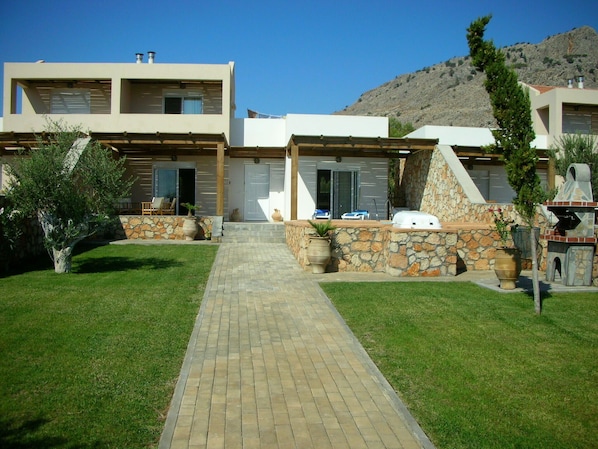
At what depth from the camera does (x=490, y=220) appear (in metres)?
14.9

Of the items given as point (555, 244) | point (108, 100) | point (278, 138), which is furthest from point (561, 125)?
point (108, 100)

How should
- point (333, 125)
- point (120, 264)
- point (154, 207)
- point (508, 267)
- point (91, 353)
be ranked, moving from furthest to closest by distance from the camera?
point (333, 125), point (154, 207), point (120, 264), point (508, 267), point (91, 353)

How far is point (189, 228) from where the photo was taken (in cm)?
1755

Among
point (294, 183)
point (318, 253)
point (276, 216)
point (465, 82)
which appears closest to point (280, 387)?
point (318, 253)

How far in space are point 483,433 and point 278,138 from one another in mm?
18591

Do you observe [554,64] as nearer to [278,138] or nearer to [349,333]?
[278,138]

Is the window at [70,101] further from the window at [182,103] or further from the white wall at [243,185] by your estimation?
the white wall at [243,185]

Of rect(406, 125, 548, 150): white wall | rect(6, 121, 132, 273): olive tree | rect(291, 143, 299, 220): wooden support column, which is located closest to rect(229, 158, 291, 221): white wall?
rect(291, 143, 299, 220): wooden support column

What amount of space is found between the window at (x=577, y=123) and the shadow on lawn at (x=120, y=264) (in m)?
20.3

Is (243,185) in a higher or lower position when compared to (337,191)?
higher

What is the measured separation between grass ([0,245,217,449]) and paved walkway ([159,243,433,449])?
29cm

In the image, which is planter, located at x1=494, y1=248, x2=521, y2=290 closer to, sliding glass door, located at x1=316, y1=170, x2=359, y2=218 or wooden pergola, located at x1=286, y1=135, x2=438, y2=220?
wooden pergola, located at x1=286, y1=135, x2=438, y2=220

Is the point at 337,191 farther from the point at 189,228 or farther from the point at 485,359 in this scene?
the point at 485,359

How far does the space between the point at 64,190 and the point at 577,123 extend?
23.1 metres
